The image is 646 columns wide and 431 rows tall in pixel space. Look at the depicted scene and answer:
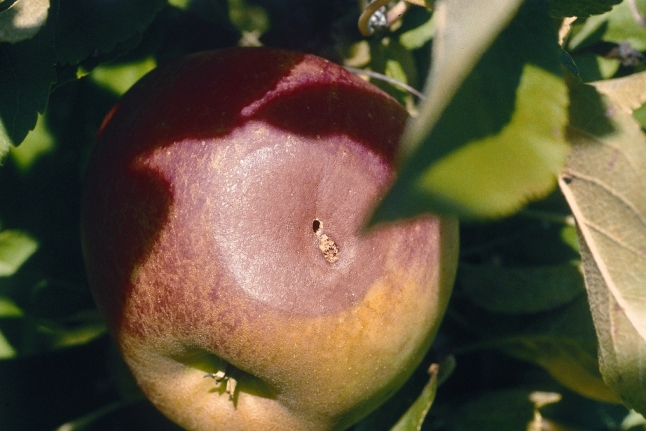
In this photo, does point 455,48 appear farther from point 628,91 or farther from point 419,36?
point 419,36

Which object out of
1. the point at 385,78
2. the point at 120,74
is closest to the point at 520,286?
the point at 385,78

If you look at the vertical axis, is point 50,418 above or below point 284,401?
below

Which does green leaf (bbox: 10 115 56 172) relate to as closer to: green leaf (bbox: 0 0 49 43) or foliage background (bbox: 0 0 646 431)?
foliage background (bbox: 0 0 646 431)

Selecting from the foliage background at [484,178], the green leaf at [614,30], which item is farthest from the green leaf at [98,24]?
the green leaf at [614,30]

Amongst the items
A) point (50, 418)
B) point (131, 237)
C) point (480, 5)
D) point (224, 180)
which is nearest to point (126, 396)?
point (50, 418)

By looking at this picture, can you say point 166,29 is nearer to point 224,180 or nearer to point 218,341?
point 224,180
